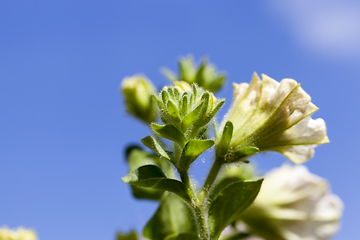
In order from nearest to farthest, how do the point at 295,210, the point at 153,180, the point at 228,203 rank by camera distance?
the point at 153,180 < the point at 228,203 < the point at 295,210

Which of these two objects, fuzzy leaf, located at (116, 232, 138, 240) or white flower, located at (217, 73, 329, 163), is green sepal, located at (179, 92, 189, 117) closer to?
white flower, located at (217, 73, 329, 163)

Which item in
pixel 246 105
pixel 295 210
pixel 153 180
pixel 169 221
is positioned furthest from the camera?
pixel 295 210

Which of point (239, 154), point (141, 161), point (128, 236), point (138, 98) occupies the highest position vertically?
point (138, 98)

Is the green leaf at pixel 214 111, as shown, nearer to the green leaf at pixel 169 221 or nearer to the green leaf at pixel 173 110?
the green leaf at pixel 173 110

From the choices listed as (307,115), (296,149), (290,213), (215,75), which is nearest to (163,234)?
(296,149)

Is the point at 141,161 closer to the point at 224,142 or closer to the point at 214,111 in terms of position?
the point at 224,142

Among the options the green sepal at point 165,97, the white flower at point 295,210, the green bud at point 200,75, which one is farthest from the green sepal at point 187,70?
the green sepal at point 165,97

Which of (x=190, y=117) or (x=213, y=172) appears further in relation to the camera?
(x=213, y=172)

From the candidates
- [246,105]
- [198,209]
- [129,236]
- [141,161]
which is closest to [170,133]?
[198,209]

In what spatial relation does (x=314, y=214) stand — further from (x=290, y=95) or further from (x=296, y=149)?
(x=290, y=95)
